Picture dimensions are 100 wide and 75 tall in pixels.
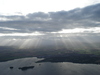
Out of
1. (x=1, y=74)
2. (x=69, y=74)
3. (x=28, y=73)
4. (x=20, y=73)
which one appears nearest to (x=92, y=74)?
(x=69, y=74)

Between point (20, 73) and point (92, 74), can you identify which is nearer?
point (92, 74)

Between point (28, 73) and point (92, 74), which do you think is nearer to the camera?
point (92, 74)

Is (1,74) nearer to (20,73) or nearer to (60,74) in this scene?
(20,73)

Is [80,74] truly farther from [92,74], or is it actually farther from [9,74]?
[9,74]

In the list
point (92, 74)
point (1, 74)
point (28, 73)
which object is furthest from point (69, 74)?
point (1, 74)

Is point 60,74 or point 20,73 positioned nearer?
point 60,74

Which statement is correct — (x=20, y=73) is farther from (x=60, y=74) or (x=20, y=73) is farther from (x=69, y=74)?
(x=69, y=74)

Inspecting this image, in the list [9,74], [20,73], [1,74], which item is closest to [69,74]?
[20,73]
